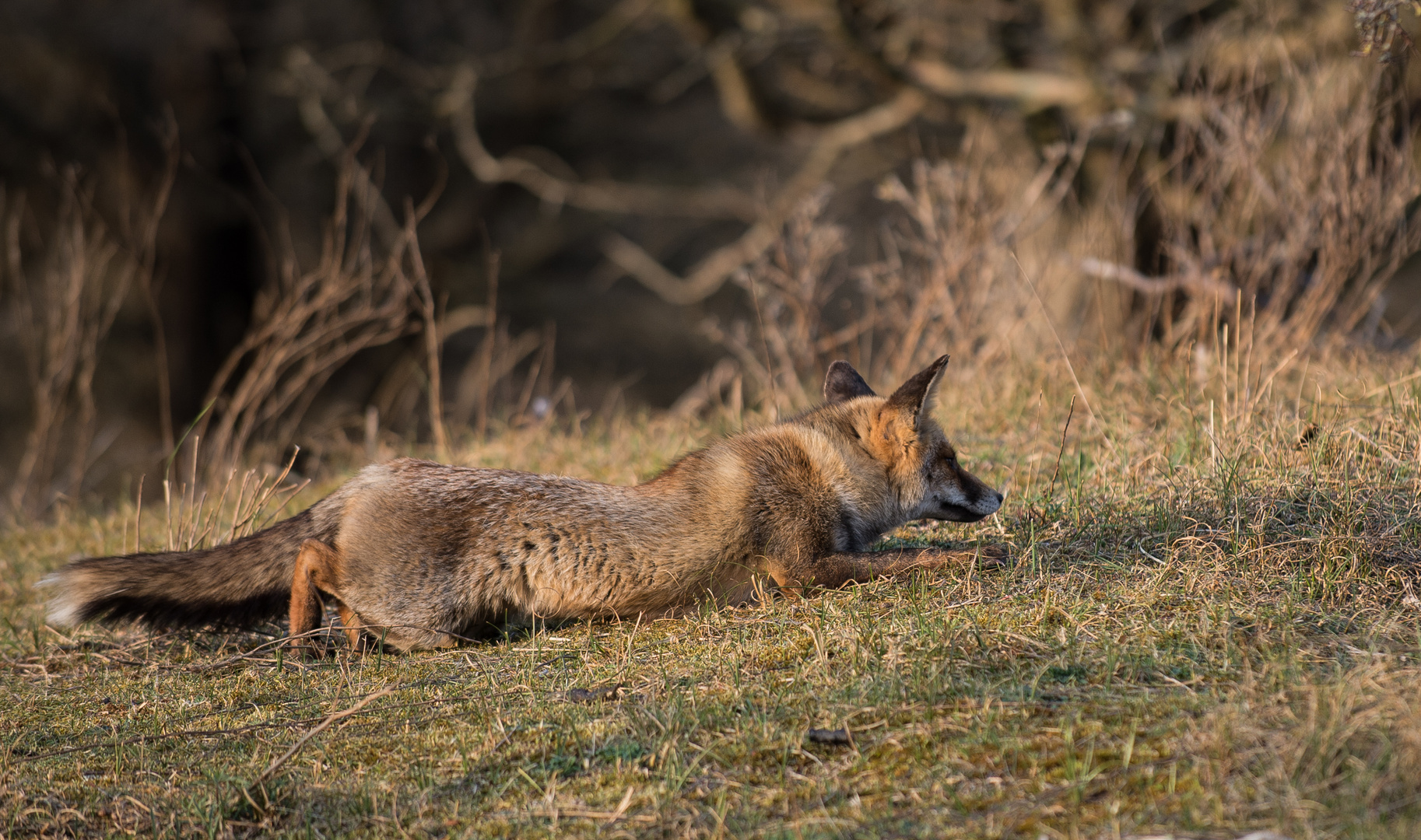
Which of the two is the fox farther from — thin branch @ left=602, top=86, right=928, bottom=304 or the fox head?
thin branch @ left=602, top=86, right=928, bottom=304

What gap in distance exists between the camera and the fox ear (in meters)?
5.29

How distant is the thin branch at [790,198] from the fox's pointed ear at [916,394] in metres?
4.45

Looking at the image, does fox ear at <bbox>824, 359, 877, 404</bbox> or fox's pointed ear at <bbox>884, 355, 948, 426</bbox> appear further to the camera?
fox ear at <bbox>824, 359, 877, 404</bbox>

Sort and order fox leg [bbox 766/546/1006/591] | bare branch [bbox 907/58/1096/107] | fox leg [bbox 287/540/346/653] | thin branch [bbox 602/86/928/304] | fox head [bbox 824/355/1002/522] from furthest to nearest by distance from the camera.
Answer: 1. thin branch [bbox 602/86/928/304]
2. bare branch [bbox 907/58/1096/107]
3. fox head [bbox 824/355/1002/522]
4. fox leg [bbox 287/540/346/653]
5. fox leg [bbox 766/546/1006/591]

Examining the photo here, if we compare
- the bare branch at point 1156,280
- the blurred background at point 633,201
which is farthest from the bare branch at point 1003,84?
the bare branch at point 1156,280

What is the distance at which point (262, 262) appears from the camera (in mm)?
15555

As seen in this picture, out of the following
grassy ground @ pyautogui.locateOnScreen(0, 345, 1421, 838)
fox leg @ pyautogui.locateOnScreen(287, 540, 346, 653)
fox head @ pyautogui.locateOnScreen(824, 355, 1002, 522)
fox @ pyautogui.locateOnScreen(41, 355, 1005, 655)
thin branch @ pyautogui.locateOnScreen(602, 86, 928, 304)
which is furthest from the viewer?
thin branch @ pyautogui.locateOnScreen(602, 86, 928, 304)

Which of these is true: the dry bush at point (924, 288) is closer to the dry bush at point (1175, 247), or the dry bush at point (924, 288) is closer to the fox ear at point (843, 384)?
the dry bush at point (1175, 247)

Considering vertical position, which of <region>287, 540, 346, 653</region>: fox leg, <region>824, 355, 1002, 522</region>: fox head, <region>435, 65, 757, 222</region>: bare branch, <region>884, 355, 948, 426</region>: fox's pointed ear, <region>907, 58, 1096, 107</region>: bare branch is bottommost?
<region>287, 540, 346, 653</region>: fox leg

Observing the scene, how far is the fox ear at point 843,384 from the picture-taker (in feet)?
17.4

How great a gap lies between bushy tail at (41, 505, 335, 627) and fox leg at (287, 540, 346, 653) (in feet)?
0.47

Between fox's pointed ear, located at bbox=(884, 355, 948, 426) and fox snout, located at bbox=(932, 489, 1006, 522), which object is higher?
fox's pointed ear, located at bbox=(884, 355, 948, 426)

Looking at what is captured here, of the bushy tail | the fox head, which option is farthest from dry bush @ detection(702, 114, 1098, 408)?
the bushy tail

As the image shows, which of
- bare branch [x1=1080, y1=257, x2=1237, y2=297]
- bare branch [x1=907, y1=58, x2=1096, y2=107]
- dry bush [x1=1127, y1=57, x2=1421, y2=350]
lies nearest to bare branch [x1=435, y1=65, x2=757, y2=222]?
bare branch [x1=907, y1=58, x2=1096, y2=107]
